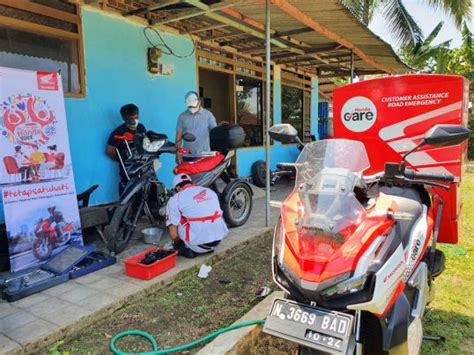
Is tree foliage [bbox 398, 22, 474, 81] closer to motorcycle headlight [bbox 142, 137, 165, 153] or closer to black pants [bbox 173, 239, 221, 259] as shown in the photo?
motorcycle headlight [bbox 142, 137, 165, 153]

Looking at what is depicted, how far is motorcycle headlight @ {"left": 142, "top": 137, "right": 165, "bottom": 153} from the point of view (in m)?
4.07

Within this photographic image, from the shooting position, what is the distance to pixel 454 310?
2.88 m

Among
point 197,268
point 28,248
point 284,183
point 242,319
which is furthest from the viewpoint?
point 284,183

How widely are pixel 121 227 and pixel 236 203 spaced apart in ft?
5.24

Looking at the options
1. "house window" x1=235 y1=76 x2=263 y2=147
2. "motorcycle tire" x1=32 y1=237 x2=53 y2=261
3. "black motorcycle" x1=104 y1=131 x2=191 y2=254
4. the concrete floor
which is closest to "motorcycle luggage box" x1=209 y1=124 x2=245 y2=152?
"black motorcycle" x1=104 y1=131 x2=191 y2=254

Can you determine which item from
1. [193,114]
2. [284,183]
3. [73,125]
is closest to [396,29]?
[284,183]

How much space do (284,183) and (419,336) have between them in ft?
22.2

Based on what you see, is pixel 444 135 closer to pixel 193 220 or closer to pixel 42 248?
pixel 193 220

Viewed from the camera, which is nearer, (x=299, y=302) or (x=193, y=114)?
(x=299, y=302)

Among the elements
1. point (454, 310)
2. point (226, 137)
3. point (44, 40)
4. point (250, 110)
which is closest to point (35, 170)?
point (44, 40)

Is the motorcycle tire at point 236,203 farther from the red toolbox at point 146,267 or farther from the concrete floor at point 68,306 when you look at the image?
the red toolbox at point 146,267

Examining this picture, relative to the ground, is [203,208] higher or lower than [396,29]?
lower

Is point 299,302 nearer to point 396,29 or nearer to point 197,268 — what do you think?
point 197,268

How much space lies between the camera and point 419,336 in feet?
7.31
